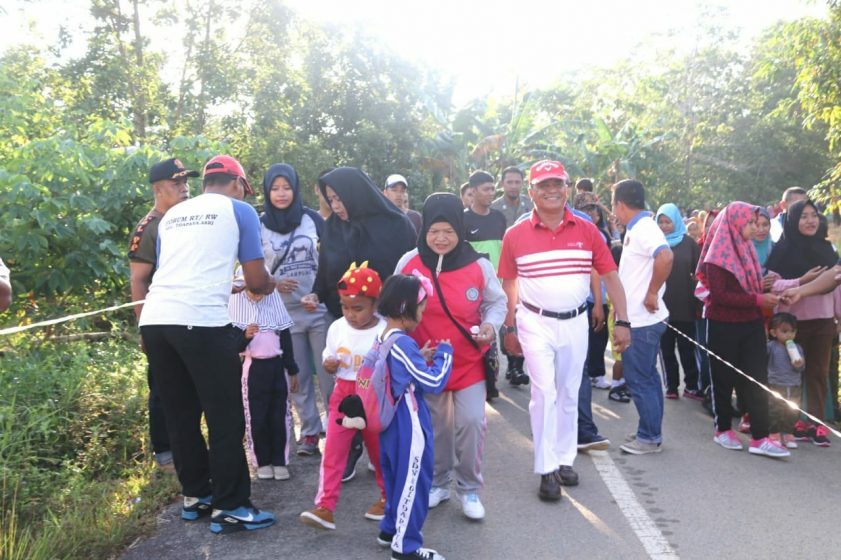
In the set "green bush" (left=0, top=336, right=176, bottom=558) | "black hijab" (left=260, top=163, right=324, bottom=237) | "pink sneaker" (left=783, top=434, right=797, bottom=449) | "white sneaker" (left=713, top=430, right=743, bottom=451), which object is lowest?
"pink sneaker" (left=783, top=434, right=797, bottom=449)

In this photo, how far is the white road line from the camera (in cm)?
457

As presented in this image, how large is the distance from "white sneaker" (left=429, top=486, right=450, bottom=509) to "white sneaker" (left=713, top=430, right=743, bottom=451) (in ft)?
8.88

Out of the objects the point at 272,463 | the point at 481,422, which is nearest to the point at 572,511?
the point at 481,422

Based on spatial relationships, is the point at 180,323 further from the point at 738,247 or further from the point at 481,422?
the point at 738,247

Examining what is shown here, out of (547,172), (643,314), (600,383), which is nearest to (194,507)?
(547,172)

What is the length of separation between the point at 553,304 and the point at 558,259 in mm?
308

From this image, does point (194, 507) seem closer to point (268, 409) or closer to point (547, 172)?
point (268, 409)

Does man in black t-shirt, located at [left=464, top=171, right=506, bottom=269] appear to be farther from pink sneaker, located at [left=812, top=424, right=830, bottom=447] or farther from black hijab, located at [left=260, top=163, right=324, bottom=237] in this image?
pink sneaker, located at [left=812, top=424, right=830, bottom=447]

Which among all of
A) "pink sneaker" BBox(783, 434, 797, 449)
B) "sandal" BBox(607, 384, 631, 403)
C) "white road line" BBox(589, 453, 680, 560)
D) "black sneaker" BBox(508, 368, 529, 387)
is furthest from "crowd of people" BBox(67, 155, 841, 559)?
"black sneaker" BBox(508, 368, 529, 387)

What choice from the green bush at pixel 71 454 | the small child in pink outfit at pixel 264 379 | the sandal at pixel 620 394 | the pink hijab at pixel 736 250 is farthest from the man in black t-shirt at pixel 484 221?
the green bush at pixel 71 454

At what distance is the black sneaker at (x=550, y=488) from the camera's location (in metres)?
5.41

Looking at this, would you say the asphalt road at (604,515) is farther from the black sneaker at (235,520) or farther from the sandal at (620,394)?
the sandal at (620,394)

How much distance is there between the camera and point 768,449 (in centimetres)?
645

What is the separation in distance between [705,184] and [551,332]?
3615 cm
